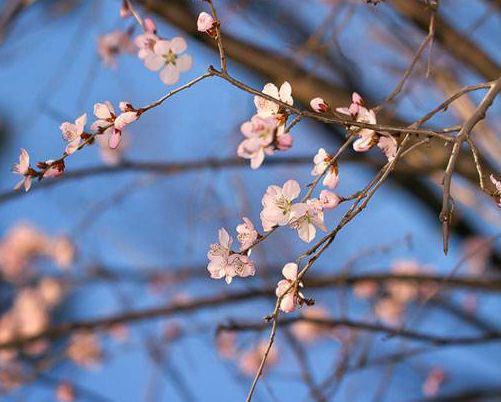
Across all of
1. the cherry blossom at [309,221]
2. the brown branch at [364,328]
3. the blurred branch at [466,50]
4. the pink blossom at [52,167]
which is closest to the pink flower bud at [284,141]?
the cherry blossom at [309,221]

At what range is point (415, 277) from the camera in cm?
212

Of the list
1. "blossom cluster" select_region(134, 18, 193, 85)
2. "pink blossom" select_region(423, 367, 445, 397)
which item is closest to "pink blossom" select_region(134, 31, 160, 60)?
"blossom cluster" select_region(134, 18, 193, 85)

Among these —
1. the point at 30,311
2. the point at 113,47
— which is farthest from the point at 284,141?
the point at 30,311

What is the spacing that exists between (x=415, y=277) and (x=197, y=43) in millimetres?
1049

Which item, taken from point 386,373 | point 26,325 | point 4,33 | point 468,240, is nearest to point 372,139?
point 386,373

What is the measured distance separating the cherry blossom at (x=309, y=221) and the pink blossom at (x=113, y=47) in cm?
114

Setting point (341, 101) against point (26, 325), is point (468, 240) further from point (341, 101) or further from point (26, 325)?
point (26, 325)

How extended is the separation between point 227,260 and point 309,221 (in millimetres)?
127

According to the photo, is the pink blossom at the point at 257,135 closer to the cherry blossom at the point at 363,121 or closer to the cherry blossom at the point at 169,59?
the cherry blossom at the point at 363,121

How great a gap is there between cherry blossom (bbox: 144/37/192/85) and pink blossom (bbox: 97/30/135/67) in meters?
0.81

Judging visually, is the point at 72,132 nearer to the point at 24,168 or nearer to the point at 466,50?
the point at 24,168

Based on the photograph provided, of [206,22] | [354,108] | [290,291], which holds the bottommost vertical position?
[290,291]

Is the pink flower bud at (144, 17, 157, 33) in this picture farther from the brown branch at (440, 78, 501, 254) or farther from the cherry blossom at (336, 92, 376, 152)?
the brown branch at (440, 78, 501, 254)

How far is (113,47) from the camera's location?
2.05 metres
